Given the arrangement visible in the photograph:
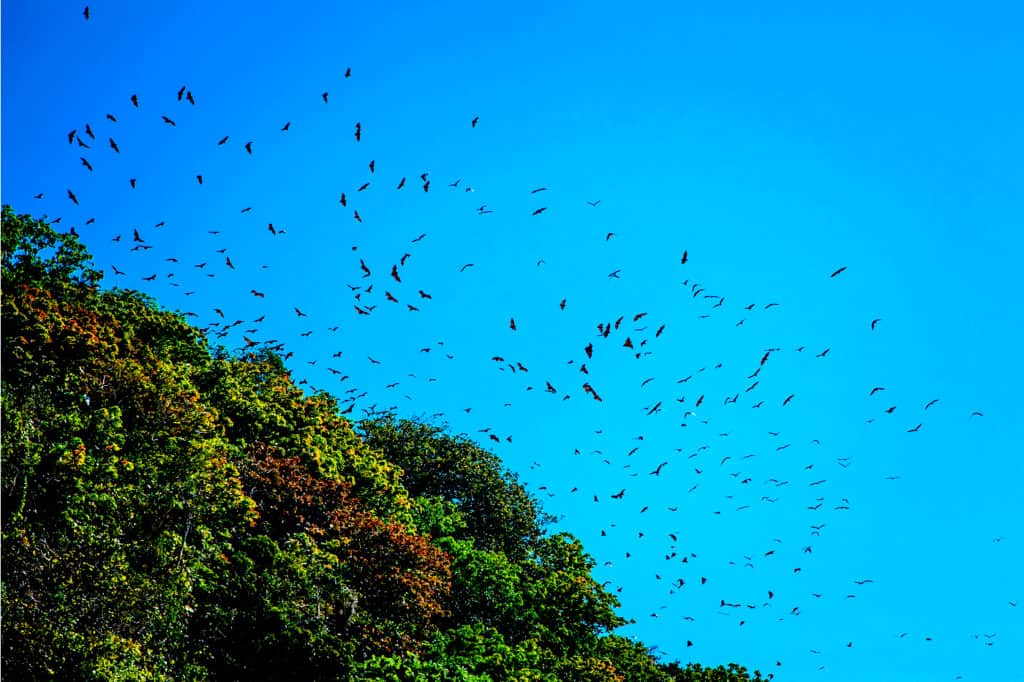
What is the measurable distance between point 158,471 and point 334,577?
20.7 feet

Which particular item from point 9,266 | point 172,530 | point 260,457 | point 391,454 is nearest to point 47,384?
point 172,530

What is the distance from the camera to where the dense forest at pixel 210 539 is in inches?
677

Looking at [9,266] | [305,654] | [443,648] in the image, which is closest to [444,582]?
[443,648]

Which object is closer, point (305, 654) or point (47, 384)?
point (47, 384)

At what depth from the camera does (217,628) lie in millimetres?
23125

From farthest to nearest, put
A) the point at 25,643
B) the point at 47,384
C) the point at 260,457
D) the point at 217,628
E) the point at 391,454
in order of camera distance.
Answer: the point at 391,454, the point at 260,457, the point at 217,628, the point at 47,384, the point at 25,643

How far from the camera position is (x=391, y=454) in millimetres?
41625

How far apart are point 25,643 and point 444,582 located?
43.7ft

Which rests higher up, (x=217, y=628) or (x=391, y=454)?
(x=391, y=454)

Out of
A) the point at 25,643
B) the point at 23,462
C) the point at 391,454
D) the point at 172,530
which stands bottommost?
the point at 25,643

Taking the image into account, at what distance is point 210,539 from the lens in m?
22.3

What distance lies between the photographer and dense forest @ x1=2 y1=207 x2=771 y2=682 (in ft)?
56.4

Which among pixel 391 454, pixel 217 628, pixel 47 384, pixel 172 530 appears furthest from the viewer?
pixel 391 454

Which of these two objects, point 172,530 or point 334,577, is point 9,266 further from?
point 334,577
